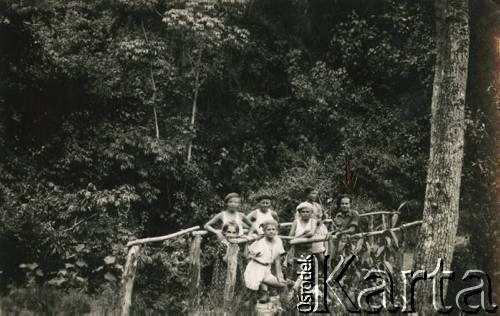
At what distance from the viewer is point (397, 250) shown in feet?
23.6

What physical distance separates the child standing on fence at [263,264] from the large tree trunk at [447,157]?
1472mm

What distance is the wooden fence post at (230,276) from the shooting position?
20.2ft

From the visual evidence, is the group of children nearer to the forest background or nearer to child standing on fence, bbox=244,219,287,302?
child standing on fence, bbox=244,219,287,302

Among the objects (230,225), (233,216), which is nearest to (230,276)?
(230,225)

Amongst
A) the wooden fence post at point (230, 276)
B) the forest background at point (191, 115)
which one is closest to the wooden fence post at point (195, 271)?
the wooden fence post at point (230, 276)

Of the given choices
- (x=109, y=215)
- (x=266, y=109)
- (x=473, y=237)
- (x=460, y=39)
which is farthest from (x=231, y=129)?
(x=460, y=39)

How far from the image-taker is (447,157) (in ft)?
20.4

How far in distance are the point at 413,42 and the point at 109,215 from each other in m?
8.12

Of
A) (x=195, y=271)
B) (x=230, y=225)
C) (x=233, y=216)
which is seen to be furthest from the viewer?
(x=233, y=216)

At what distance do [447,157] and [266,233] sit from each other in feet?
6.53

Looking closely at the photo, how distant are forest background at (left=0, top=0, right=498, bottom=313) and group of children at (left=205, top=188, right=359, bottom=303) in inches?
132

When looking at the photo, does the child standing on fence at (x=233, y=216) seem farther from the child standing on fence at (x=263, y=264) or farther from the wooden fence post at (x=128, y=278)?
the wooden fence post at (x=128, y=278)

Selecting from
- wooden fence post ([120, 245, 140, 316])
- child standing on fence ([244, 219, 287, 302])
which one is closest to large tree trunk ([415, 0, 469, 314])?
child standing on fence ([244, 219, 287, 302])

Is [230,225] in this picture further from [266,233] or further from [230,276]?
[230,276]
